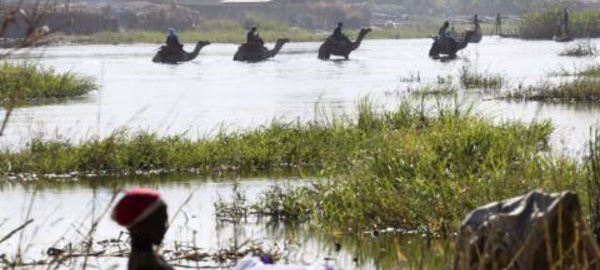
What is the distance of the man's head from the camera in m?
6.10

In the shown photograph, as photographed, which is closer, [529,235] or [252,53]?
[529,235]

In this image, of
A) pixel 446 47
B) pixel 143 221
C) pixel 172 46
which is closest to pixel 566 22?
pixel 446 47

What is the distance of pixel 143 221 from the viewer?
6.15 metres

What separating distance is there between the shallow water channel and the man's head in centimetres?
198

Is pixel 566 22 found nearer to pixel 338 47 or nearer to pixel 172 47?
pixel 338 47

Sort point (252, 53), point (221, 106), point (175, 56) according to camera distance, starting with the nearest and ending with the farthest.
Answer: point (221, 106) < point (175, 56) < point (252, 53)

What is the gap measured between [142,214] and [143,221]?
42 mm

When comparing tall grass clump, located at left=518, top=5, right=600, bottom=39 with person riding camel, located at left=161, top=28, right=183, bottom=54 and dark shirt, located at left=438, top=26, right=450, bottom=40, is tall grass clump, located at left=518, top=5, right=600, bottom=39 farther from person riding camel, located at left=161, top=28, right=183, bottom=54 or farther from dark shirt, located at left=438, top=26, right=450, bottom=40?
person riding camel, located at left=161, top=28, right=183, bottom=54

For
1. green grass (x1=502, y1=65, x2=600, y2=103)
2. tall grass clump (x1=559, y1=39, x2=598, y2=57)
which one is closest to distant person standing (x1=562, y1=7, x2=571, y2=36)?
tall grass clump (x1=559, y1=39, x2=598, y2=57)

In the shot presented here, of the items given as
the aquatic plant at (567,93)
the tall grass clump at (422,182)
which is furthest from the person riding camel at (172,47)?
the tall grass clump at (422,182)

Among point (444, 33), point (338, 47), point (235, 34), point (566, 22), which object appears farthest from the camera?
point (235, 34)

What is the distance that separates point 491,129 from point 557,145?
2.97 metres

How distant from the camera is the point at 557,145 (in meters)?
18.8

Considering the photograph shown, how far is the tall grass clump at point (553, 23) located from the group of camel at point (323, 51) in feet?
46.5
